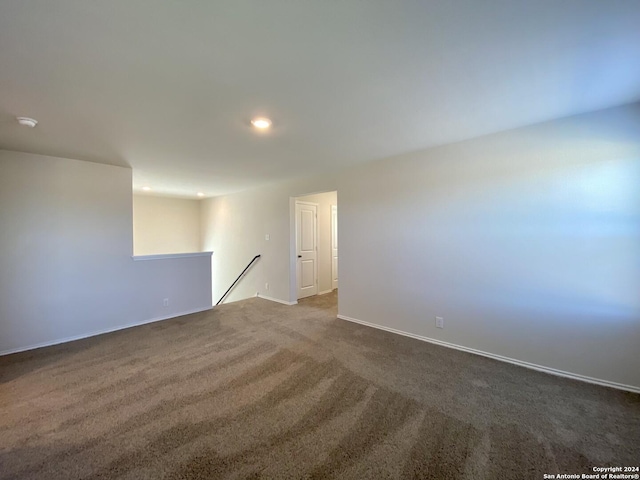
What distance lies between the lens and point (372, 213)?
12.9ft

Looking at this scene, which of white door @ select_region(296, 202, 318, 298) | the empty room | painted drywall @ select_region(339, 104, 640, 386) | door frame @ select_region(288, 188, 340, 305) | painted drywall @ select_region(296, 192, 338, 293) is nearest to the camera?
the empty room

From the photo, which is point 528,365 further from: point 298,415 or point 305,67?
point 305,67

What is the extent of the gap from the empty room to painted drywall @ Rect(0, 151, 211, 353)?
0.03 m

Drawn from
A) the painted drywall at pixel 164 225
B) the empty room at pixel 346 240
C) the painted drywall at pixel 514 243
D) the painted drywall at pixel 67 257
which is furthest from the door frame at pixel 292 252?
the painted drywall at pixel 164 225

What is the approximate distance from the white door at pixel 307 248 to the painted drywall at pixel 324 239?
0.13 meters

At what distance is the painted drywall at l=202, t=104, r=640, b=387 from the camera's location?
7.64 ft

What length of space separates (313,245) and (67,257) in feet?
13.4

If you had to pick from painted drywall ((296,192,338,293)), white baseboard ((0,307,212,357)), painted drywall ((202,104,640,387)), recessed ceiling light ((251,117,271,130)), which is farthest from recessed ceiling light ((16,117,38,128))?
painted drywall ((296,192,338,293))

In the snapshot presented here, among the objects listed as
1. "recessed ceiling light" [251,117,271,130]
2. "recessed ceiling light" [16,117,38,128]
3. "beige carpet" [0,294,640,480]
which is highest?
"recessed ceiling light" [251,117,271,130]

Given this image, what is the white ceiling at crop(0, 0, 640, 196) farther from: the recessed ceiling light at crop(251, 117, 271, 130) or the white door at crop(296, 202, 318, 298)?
the white door at crop(296, 202, 318, 298)

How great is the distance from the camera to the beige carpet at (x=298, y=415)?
1601 millimetres

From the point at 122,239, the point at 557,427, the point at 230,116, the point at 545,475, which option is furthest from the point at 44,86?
the point at 557,427

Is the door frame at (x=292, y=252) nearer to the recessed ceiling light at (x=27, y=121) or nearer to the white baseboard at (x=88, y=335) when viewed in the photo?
the white baseboard at (x=88, y=335)

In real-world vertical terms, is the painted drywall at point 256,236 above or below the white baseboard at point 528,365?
above
